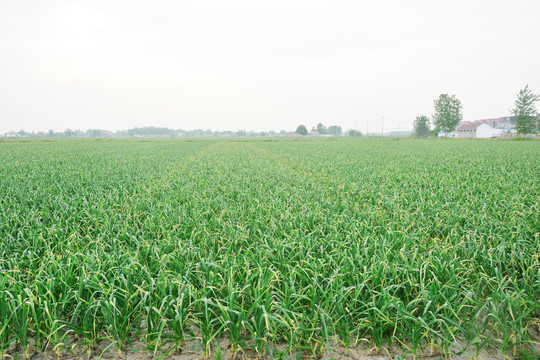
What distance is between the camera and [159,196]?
8516mm

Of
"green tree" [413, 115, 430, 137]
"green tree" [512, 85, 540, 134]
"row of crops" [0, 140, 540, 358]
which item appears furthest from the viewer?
"green tree" [413, 115, 430, 137]

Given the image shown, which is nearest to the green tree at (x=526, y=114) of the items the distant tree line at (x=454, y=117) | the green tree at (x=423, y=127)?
the distant tree line at (x=454, y=117)

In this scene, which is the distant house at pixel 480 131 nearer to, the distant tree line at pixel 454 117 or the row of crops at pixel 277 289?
the distant tree line at pixel 454 117

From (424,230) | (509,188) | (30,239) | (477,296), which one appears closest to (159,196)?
(30,239)

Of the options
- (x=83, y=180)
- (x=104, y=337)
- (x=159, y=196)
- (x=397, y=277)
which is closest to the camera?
(x=104, y=337)

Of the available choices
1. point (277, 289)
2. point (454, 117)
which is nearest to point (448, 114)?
point (454, 117)

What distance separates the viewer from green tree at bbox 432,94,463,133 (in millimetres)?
107312

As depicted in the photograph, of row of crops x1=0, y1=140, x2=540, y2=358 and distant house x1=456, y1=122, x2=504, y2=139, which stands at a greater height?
distant house x1=456, y1=122, x2=504, y2=139

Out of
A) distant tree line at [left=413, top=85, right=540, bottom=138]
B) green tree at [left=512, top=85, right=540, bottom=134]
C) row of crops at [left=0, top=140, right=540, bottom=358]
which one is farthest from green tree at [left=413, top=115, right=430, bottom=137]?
row of crops at [left=0, top=140, right=540, bottom=358]

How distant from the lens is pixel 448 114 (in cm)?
10738

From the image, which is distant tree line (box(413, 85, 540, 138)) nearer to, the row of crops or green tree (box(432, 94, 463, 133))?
green tree (box(432, 94, 463, 133))

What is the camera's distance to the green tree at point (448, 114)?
107 metres

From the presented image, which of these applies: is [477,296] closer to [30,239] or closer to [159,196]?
[30,239]

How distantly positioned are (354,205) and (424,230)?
6.74 ft
